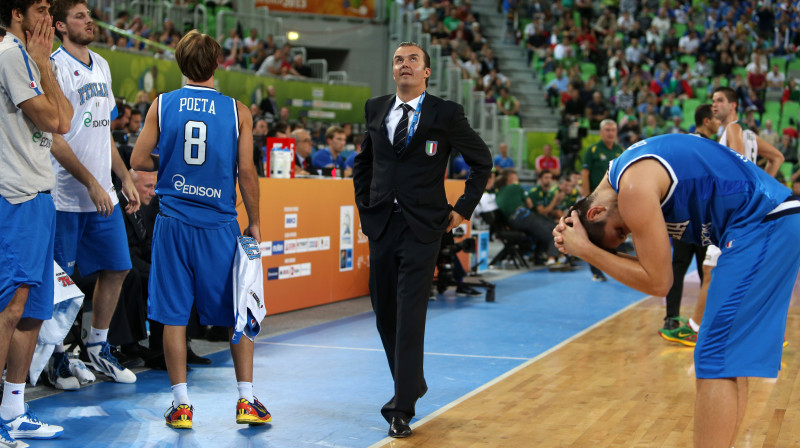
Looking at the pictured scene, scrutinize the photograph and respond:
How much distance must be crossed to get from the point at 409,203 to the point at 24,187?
1.78m

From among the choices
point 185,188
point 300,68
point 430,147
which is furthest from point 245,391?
point 300,68

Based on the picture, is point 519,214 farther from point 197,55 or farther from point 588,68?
point 588,68

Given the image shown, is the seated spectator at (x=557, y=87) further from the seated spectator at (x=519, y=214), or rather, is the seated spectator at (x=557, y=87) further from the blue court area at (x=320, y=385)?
the blue court area at (x=320, y=385)

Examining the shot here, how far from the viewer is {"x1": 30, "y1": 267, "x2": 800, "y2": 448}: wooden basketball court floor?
14.2 ft

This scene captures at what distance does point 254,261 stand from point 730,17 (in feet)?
77.3

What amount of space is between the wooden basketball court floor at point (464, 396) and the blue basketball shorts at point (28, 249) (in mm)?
704

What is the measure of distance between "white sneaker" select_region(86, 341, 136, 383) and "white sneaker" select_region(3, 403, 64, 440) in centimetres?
116

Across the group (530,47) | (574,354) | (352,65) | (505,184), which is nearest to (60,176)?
(574,354)

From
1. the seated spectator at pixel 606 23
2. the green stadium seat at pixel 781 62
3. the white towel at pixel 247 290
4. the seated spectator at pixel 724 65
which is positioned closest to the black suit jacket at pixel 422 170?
the white towel at pixel 247 290

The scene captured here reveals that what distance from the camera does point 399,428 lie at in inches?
169

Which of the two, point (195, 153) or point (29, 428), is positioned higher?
point (195, 153)

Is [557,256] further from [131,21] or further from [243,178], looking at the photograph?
[131,21]

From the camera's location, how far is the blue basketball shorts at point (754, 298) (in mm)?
3055

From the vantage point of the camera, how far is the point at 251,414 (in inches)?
173
